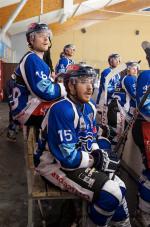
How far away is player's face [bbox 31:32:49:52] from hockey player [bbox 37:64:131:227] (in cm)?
104

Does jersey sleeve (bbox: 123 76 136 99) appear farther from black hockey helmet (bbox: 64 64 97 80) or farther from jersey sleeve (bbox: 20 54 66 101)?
black hockey helmet (bbox: 64 64 97 80)

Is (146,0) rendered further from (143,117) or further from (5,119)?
(143,117)

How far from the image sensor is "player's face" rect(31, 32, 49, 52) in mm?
3504

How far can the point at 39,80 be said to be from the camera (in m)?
3.31

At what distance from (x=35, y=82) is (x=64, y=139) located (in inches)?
45.9

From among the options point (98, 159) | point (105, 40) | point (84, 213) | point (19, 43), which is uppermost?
point (105, 40)

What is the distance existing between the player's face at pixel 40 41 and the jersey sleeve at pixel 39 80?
0.18m

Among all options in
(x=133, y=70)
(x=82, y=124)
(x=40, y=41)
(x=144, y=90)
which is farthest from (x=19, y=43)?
(x=82, y=124)

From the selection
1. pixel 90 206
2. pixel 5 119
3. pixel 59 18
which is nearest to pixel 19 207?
pixel 90 206

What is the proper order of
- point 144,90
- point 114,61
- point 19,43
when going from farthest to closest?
1. point 19,43
2. point 114,61
3. point 144,90

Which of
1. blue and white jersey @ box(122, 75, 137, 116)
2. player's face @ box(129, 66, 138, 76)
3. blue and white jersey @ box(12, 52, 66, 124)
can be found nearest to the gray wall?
player's face @ box(129, 66, 138, 76)

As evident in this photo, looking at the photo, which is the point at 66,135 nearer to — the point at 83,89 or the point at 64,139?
the point at 64,139

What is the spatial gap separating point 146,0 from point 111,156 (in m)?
14.3

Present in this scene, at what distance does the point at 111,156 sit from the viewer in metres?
2.49
